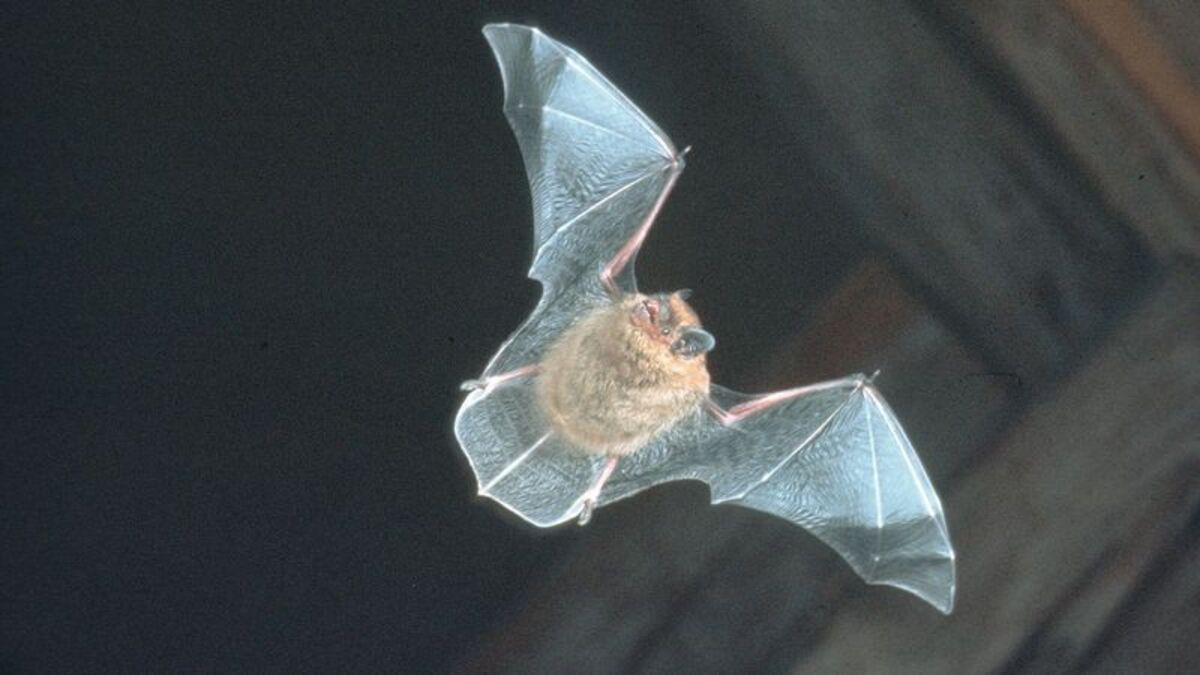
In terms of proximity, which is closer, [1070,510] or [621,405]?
[621,405]

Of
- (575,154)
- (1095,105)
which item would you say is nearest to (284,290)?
(575,154)

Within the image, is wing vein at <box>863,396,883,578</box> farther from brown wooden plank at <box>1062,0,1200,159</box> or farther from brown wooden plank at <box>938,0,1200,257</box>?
brown wooden plank at <box>1062,0,1200,159</box>

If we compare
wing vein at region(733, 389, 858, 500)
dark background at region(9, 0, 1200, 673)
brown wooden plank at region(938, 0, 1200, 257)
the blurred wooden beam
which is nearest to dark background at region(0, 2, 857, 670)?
dark background at region(9, 0, 1200, 673)

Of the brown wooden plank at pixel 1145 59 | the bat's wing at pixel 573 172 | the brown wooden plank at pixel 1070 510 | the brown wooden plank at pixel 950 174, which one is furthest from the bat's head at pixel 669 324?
the brown wooden plank at pixel 1145 59

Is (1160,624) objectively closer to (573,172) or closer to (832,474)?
(832,474)

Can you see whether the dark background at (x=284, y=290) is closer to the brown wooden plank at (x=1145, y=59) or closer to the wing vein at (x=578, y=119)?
the wing vein at (x=578, y=119)
